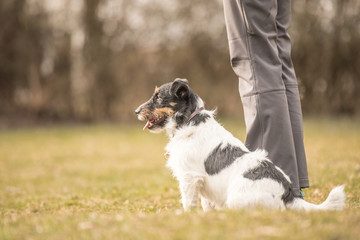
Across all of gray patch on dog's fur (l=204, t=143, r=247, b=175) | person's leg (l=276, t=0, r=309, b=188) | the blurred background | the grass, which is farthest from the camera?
the blurred background

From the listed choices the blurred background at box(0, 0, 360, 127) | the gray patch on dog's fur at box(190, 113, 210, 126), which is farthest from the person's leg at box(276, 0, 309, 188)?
the blurred background at box(0, 0, 360, 127)

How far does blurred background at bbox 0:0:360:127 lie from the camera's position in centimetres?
1739

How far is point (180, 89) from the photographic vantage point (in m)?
4.25

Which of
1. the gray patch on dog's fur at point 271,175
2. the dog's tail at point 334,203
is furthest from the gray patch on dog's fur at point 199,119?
the dog's tail at point 334,203

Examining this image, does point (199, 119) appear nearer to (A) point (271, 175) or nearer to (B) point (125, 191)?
(A) point (271, 175)

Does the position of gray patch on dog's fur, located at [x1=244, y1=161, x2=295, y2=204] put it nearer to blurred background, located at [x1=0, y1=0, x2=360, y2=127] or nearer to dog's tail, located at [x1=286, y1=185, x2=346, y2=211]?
dog's tail, located at [x1=286, y1=185, x2=346, y2=211]

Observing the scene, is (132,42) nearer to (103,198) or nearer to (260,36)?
(103,198)

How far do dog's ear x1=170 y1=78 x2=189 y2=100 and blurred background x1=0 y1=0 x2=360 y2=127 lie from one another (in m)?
13.7

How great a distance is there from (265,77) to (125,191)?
327cm

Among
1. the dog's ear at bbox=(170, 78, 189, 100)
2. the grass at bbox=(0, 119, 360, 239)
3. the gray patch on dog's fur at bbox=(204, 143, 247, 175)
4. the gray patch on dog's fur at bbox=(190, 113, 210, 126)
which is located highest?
the dog's ear at bbox=(170, 78, 189, 100)

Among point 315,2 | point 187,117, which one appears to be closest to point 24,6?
point 315,2

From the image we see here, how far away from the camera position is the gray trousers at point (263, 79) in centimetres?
409

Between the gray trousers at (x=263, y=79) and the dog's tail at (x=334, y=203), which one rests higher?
the gray trousers at (x=263, y=79)

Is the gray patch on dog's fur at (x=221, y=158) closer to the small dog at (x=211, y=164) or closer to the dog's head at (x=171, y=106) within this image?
the small dog at (x=211, y=164)
